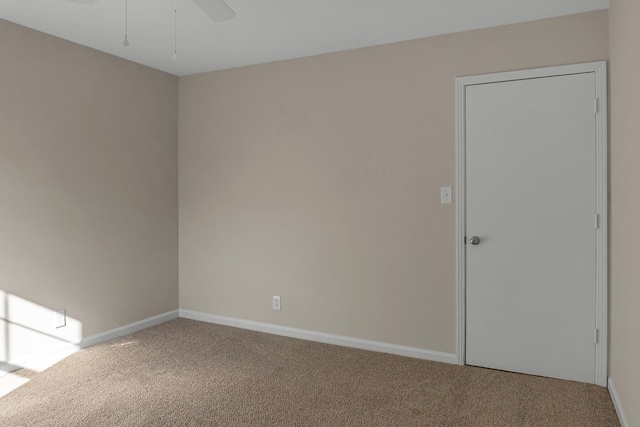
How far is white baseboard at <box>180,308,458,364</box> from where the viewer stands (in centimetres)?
333

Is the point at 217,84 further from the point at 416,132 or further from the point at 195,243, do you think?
the point at 416,132

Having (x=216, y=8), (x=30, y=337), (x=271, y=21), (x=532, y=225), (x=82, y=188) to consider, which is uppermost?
(x=271, y=21)

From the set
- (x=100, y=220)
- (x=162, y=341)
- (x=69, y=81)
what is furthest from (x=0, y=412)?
(x=69, y=81)

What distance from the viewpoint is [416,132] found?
334cm

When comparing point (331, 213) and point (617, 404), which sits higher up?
point (331, 213)

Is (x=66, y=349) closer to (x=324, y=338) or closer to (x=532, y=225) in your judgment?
(x=324, y=338)

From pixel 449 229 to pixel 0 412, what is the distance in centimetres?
294

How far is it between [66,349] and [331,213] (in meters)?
2.25

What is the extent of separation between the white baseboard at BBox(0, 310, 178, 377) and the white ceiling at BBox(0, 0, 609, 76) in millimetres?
2276

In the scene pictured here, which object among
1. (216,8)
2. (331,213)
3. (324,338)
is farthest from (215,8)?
(324,338)

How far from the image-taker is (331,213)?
368 centimetres

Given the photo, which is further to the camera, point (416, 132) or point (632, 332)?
point (416, 132)

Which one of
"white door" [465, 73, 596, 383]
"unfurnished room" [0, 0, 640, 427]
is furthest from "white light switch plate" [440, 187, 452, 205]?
"white door" [465, 73, 596, 383]

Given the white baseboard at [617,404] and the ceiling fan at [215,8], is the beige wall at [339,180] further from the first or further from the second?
the ceiling fan at [215,8]
